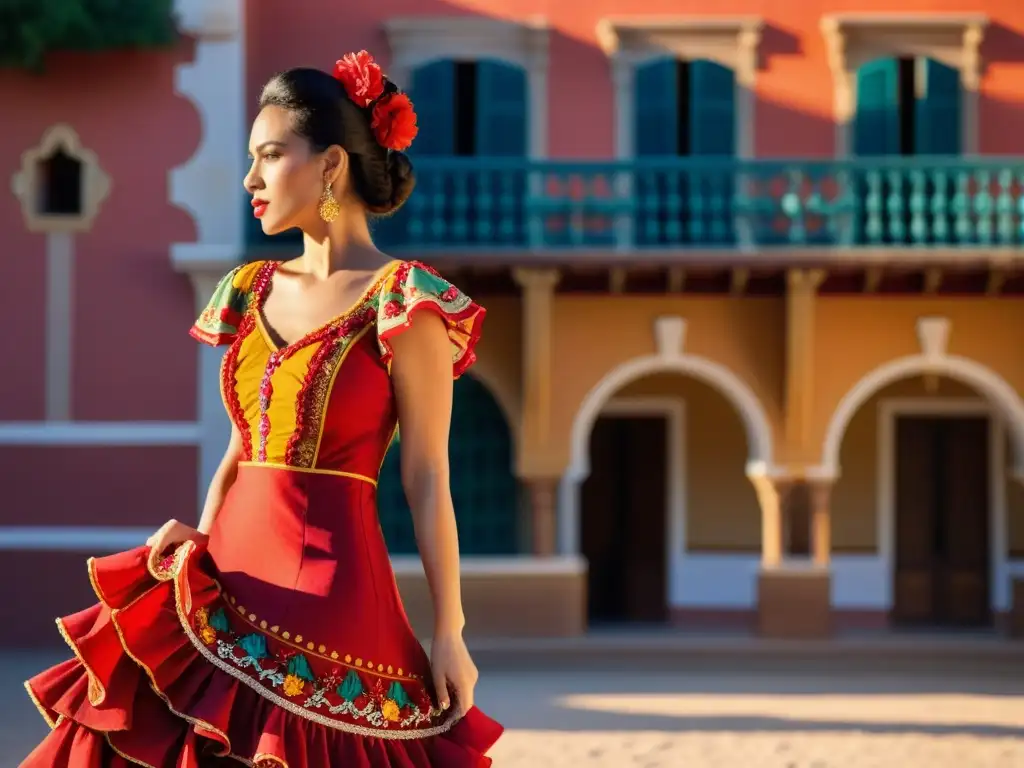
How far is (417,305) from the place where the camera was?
2938 millimetres

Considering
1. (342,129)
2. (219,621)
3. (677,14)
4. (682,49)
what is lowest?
(219,621)

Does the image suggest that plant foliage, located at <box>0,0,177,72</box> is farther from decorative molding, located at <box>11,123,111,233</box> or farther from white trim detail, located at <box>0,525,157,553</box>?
white trim detail, located at <box>0,525,157,553</box>

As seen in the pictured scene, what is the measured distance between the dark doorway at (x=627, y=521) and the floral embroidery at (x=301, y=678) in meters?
12.9

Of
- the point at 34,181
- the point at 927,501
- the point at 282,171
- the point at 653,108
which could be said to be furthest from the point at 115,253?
the point at 282,171

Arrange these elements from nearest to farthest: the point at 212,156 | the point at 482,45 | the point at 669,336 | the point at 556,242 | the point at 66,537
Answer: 1. the point at 66,537
2. the point at 212,156
3. the point at 556,242
4. the point at 669,336
5. the point at 482,45

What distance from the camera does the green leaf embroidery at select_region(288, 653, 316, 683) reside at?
9.17ft

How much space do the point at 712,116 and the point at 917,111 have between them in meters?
1.81

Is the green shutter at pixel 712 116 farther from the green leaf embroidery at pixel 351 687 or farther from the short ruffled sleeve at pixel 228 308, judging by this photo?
the green leaf embroidery at pixel 351 687

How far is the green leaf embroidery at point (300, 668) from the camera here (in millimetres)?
2795

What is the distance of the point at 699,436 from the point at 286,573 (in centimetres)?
1307

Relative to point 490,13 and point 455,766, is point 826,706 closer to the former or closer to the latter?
point 490,13

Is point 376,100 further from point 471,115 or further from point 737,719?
point 471,115

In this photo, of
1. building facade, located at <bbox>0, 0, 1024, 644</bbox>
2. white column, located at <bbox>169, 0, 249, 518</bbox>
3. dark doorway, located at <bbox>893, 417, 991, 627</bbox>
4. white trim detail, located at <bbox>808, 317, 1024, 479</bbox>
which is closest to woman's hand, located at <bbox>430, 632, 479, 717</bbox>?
building facade, located at <bbox>0, 0, 1024, 644</bbox>

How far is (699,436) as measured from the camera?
15742mm
